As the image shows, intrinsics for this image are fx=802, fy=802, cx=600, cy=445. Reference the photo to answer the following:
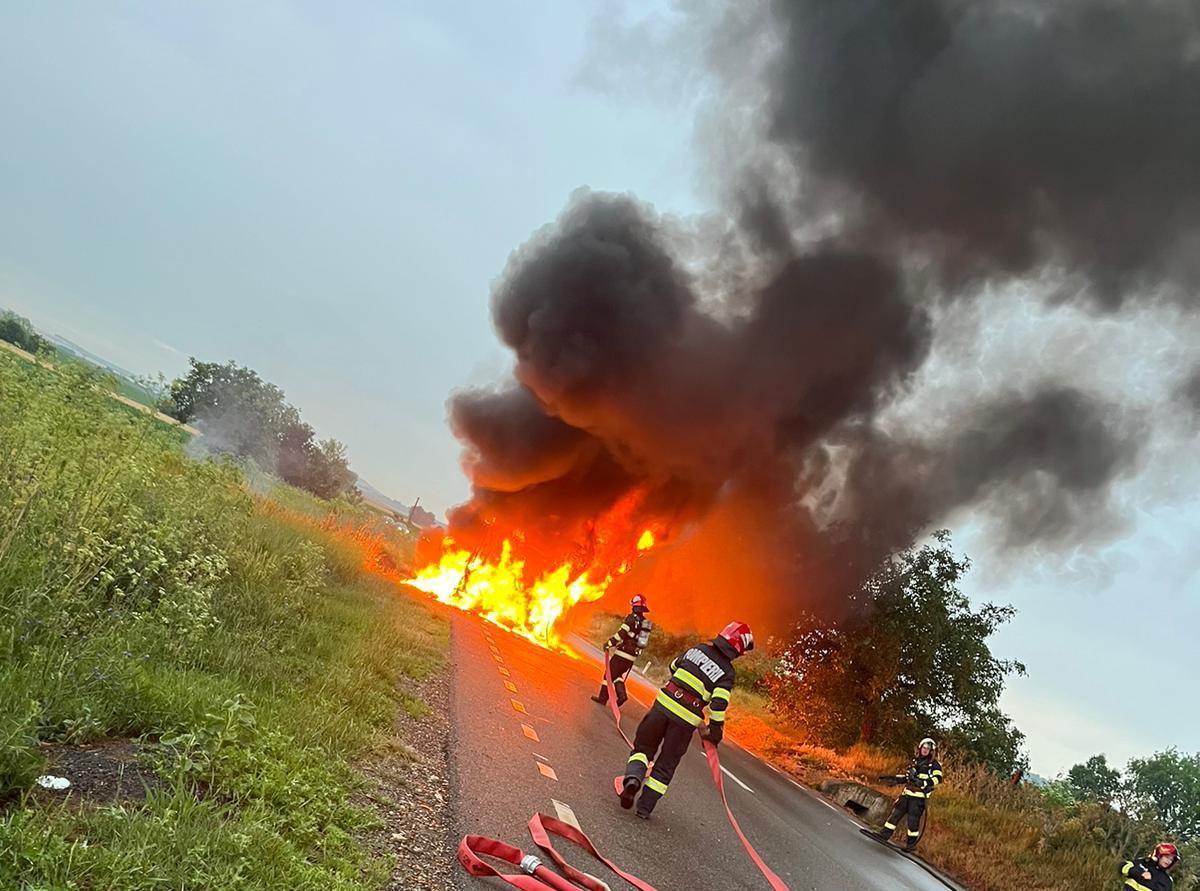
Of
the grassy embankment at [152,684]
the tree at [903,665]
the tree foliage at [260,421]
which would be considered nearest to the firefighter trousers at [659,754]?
Result: the grassy embankment at [152,684]

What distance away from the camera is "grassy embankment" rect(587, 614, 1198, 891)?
38.5 ft

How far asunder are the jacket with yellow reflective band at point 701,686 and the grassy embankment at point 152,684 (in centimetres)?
228

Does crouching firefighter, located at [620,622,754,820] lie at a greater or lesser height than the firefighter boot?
greater

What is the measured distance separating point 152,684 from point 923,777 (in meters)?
10.1

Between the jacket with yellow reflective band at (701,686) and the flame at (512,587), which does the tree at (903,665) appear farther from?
the jacket with yellow reflective band at (701,686)

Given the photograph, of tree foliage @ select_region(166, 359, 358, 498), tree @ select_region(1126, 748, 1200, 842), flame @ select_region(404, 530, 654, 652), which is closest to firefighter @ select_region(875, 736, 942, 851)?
flame @ select_region(404, 530, 654, 652)

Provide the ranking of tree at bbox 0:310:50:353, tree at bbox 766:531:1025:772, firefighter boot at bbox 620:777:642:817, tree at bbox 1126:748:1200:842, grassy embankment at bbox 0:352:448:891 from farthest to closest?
1. tree at bbox 1126:748:1200:842
2. tree at bbox 0:310:50:353
3. tree at bbox 766:531:1025:772
4. firefighter boot at bbox 620:777:642:817
5. grassy embankment at bbox 0:352:448:891

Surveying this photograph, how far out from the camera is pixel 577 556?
74.5ft

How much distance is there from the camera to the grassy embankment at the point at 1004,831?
11750 mm

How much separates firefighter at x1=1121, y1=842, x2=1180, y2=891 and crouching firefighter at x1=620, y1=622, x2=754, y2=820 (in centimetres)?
541

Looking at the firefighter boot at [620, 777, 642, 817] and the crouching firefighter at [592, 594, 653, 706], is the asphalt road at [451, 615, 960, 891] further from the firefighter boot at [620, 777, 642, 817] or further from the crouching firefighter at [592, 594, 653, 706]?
the crouching firefighter at [592, 594, 653, 706]

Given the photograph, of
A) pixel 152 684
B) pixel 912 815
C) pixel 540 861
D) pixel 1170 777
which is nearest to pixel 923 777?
pixel 912 815

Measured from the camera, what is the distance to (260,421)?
58969 mm

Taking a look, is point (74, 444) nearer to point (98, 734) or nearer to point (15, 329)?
point (98, 734)
